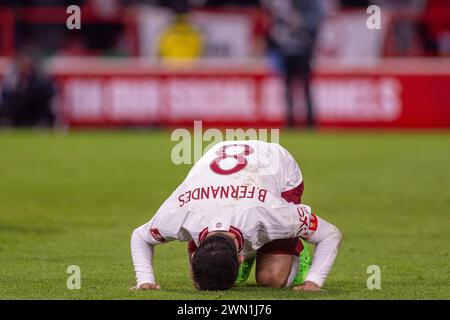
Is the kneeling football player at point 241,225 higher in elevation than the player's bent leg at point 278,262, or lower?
higher

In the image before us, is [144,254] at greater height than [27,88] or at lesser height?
→ greater

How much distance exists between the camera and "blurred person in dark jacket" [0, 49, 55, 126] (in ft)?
81.4

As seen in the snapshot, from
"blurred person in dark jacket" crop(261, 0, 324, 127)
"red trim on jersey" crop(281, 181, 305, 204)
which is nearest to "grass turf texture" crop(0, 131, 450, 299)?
"red trim on jersey" crop(281, 181, 305, 204)

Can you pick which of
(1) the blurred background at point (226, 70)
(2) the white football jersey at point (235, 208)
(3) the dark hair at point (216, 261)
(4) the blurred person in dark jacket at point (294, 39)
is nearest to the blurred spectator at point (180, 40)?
(1) the blurred background at point (226, 70)

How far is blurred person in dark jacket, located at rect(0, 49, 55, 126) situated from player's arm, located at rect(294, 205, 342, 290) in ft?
56.5

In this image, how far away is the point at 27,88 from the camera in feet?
81.4

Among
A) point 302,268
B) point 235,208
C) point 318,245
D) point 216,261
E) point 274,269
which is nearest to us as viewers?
point 216,261

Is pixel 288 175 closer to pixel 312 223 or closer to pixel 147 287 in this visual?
pixel 312 223

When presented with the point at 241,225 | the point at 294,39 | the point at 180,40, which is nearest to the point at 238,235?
the point at 241,225

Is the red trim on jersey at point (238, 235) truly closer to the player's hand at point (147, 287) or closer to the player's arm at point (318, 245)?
the player's arm at point (318, 245)

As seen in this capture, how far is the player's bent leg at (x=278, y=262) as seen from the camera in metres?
8.23

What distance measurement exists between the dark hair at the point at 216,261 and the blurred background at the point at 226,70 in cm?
1681

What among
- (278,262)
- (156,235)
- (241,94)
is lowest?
(241,94)

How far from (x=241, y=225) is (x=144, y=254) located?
2.25ft
